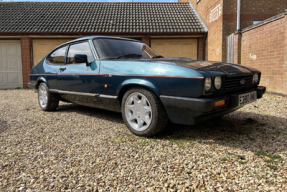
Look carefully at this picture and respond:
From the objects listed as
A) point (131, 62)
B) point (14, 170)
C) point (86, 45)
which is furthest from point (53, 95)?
point (14, 170)

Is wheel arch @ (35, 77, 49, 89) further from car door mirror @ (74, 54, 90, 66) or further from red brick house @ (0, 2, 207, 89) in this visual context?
red brick house @ (0, 2, 207, 89)

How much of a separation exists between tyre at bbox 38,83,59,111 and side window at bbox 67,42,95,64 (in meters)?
0.97

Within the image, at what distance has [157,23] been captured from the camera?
1157 cm

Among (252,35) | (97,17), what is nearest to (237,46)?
(252,35)

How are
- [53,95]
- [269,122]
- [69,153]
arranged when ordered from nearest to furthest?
[69,153]
[269,122]
[53,95]

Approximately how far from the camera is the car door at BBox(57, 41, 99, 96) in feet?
11.0

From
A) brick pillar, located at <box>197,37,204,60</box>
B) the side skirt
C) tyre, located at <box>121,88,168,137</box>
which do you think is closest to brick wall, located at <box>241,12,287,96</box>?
brick pillar, located at <box>197,37,204,60</box>

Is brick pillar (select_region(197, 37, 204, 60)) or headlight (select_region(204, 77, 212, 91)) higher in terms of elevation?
brick pillar (select_region(197, 37, 204, 60))

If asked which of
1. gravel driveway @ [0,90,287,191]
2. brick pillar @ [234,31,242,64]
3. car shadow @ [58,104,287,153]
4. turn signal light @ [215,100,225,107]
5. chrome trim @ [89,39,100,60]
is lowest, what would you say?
gravel driveway @ [0,90,287,191]

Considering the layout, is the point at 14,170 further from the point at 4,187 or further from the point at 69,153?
the point at 69,153

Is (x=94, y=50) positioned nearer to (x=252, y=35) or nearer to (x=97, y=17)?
(x=252, y=35)

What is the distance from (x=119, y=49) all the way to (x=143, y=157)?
1.99 m

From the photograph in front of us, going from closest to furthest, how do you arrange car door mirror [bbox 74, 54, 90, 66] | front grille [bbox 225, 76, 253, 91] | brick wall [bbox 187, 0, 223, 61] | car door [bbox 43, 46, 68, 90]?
front grille [bbox 225, 76, 253, 91] < car door mirror [bbox 74, 54, 90, 66] < car door [bbox 43, 46, 68, 90] < brick wall [bbox 187, 0, 223, 61]

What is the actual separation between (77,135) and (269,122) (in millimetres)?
3098
